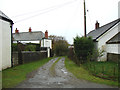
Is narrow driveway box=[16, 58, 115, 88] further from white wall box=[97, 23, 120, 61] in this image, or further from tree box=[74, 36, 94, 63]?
white wall box=[97, 23, 120, 61]

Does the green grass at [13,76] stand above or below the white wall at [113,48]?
below

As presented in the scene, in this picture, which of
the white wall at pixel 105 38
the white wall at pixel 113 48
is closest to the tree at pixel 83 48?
the white wall at pixel 105 38

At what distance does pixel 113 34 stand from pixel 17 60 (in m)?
13.4

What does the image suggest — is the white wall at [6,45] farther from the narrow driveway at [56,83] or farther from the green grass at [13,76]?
the narrow driveway at [56,83]

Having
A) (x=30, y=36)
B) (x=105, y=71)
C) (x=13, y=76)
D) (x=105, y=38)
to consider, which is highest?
(x=30, y=36)

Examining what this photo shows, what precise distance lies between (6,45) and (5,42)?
31 cm

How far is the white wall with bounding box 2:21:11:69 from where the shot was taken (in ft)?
31.8

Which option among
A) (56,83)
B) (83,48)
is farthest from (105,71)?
(83,48)

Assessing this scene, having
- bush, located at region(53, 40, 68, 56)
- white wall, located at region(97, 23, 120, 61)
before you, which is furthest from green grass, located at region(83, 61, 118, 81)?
bush, located at region(53, 40, 68, 56)

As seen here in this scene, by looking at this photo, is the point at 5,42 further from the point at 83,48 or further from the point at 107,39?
the point at 107,39

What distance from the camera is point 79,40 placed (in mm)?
13094

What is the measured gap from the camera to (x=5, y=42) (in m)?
9.94

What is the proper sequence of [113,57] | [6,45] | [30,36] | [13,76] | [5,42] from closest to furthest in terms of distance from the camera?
1. [13,76]
2. [5,42]
3. [6,45]
4. [113,57]
5. [30,36]

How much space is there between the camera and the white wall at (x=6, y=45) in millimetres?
9680
